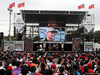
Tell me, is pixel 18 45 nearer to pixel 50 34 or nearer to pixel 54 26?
pixel 50 34

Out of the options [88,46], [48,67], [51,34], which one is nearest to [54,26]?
[51,34]

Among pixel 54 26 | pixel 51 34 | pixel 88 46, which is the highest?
pixel 54 26

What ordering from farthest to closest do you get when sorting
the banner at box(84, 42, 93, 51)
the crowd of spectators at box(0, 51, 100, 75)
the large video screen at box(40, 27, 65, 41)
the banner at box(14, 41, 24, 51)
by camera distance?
the large video screen at box(40, 27, 65, 41)
the banner at box(84, 42, 93, 51)
the banner at box(14, 41, 24, 51)
the crowd of spectators at box(0, 51, 100, 75)

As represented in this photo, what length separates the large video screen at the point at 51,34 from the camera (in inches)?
1066

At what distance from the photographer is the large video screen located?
27.1 m

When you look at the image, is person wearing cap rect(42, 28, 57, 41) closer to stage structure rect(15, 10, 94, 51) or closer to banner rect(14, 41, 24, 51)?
stage structure rect(15, 10, 94, 51)

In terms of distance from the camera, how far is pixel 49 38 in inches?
1061

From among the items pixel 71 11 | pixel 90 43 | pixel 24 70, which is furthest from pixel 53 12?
pixel 24 70

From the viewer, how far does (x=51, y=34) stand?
2728cm

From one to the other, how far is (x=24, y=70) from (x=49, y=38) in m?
22.8

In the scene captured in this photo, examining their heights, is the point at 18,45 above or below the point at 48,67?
below

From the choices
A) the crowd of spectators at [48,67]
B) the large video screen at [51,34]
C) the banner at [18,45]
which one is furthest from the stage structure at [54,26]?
the crowd of spectators at [48,67]

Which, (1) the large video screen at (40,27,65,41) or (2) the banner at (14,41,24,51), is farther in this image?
(1) the large video screen at (40,27,65,41)

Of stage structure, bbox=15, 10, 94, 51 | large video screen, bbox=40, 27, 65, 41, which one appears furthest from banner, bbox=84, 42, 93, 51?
large video screen, bbox=40, 27, 65, 41
